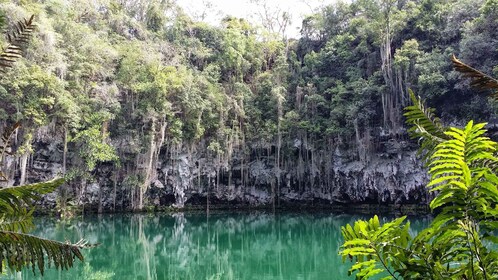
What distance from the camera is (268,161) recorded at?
21.4 m

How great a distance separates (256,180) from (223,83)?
586 centimetres

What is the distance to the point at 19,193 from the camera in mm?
1455

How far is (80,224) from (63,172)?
2677 millimetres

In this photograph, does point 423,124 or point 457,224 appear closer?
point 457,224

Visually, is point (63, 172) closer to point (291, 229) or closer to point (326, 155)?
point (291, 229)

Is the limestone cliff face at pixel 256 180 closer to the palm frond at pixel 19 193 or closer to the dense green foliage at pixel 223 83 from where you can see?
the dense green foliage at pixel 223 83

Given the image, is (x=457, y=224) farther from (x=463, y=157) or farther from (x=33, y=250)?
(x=33, y=250)

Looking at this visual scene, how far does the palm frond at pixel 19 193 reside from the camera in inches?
56.0

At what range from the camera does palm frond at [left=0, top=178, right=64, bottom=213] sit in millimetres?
1422

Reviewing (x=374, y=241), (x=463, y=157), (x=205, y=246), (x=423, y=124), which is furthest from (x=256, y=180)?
(x=463, y=157)

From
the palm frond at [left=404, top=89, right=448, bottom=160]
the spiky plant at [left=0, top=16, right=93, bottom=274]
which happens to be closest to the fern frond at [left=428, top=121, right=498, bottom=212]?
the palm frond at [left=404, top=89, right=448, bottom=160]

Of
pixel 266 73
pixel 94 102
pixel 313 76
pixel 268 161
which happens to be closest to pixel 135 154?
pixel 94 102

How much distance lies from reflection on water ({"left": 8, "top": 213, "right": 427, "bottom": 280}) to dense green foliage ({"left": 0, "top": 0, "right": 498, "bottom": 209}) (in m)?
2.72

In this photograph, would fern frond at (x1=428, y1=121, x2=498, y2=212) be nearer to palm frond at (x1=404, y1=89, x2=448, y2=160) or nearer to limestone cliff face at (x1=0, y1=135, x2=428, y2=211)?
palm frond at (x1=404, y1=89, x2=448, y2=160)
